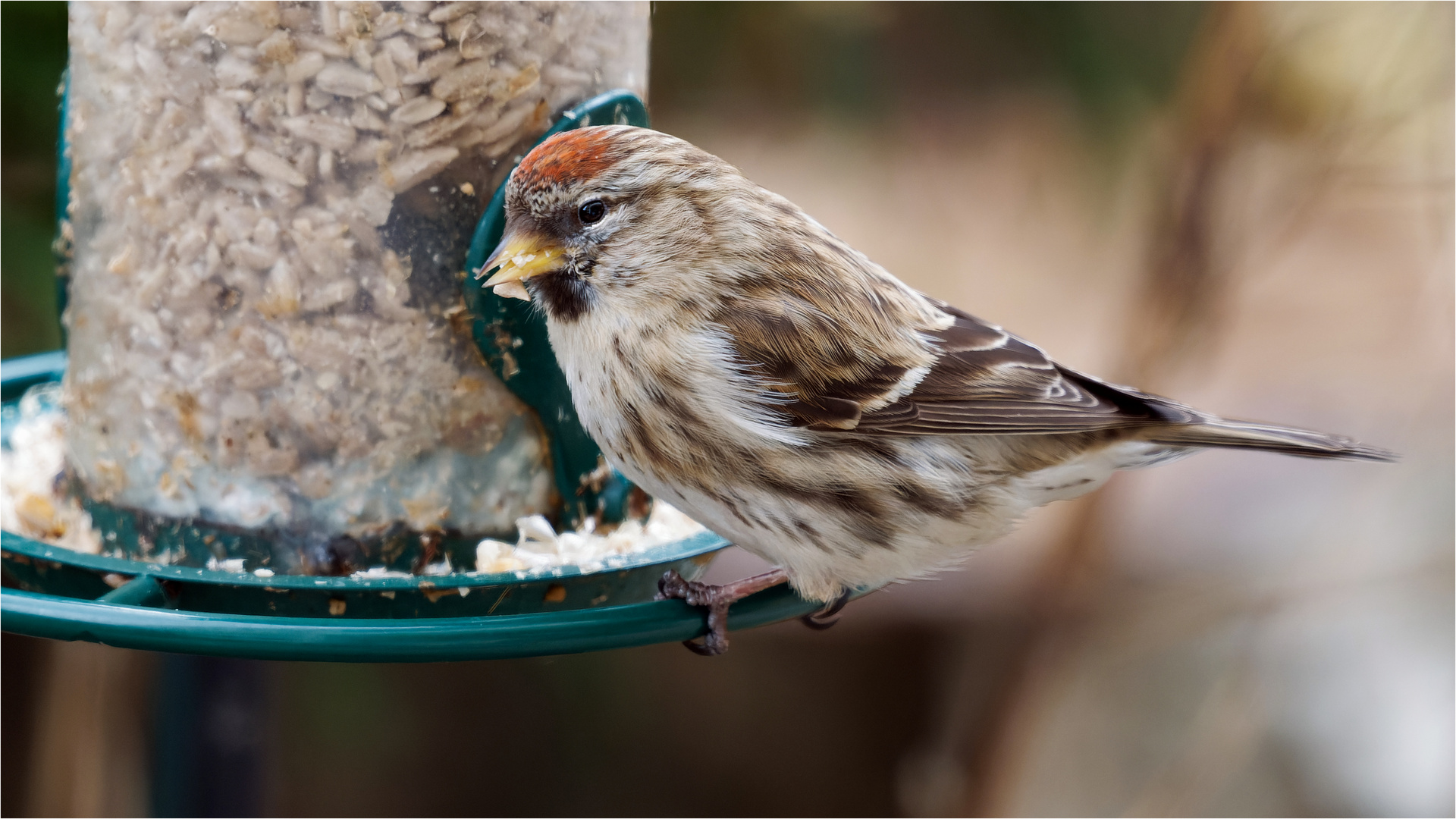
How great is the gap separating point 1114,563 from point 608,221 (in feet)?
10.5

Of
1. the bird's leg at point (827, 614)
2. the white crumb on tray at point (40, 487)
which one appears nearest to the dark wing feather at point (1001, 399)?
the bird's leg at point (827, 614)

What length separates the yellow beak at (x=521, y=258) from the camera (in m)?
2.49

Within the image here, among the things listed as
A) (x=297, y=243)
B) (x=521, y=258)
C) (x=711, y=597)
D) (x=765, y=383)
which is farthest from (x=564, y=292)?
(x=711, y=597)

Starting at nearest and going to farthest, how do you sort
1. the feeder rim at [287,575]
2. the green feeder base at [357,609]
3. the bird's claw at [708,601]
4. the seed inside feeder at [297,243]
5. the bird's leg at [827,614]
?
1. the green feeder base at [357,609]
2. the feeder rim at [287,575]
3. the bird's claw at [708,601]
4. the seed inside feeder at [297,243]
5. the bird's leg at [827,614]

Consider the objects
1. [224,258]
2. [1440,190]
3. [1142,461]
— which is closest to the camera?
[224,258]

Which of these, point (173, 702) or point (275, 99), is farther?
point (173, 702)

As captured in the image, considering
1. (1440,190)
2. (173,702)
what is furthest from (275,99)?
(1440,190)

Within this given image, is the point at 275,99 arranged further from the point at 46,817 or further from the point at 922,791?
the point at 922,791

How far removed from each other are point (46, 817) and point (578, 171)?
3.09m

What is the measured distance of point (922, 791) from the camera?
5086 millimetres

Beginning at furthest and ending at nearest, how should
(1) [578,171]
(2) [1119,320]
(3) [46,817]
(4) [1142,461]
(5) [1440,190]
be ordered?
(2) [1119,320]
(5) [1440,190]
(3) [46,817]
(4) [1142,461]
(1) [578,171]

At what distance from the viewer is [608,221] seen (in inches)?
101

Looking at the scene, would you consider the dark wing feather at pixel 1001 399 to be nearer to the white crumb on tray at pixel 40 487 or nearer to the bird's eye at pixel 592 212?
the bird's eye at pixel 592 212

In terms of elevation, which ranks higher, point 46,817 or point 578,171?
point 578,171
